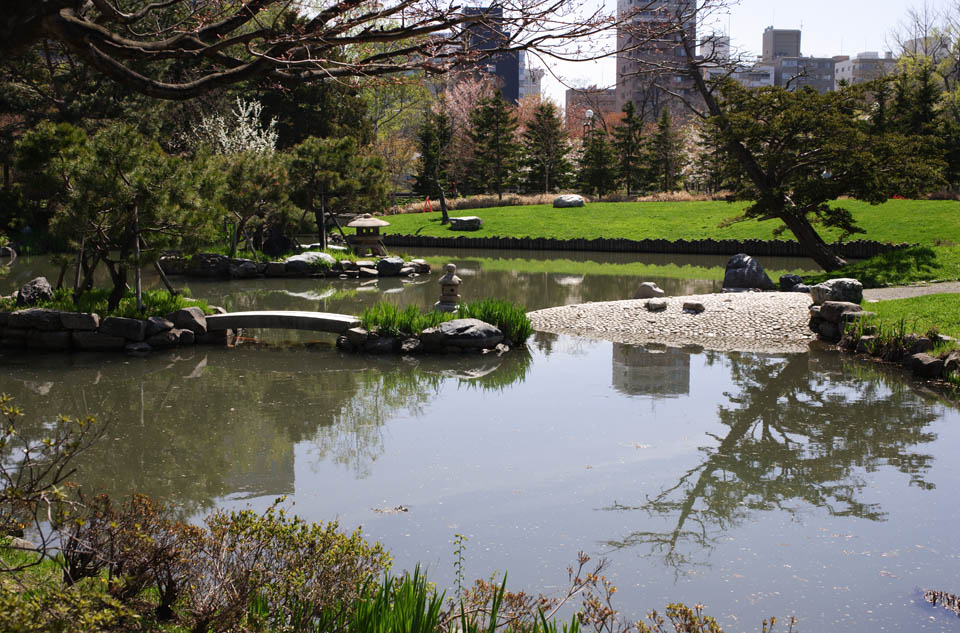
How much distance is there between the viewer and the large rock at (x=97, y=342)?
11.8m

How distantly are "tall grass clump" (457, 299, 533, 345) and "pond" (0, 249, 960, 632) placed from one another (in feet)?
2.49

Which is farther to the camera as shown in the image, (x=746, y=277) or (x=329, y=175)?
(x=329, y=175)

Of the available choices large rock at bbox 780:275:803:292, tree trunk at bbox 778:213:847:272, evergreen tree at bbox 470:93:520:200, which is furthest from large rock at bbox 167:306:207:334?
evergreen tree at bbox 470:93:520:200

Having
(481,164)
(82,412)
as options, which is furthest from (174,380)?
(481,164)

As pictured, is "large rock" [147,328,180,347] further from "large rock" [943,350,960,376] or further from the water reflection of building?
"large rock" [943,350,960,376]

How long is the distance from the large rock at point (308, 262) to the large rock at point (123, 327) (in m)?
10.4

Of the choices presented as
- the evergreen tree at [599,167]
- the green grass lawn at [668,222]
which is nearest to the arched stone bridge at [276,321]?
the green grass lawn at [668,222]

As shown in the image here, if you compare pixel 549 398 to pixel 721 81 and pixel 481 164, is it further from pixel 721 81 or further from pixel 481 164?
pixel 481 164

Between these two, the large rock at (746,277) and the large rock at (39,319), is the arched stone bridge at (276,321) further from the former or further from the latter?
the large rock at (746,277)

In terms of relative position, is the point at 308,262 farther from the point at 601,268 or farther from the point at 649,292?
the point at 649,292

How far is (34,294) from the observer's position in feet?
41.2

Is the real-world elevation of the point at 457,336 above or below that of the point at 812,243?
below

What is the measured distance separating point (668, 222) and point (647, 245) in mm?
3176

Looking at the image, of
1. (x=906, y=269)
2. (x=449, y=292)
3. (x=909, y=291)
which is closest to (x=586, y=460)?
(x=449, y=292)
